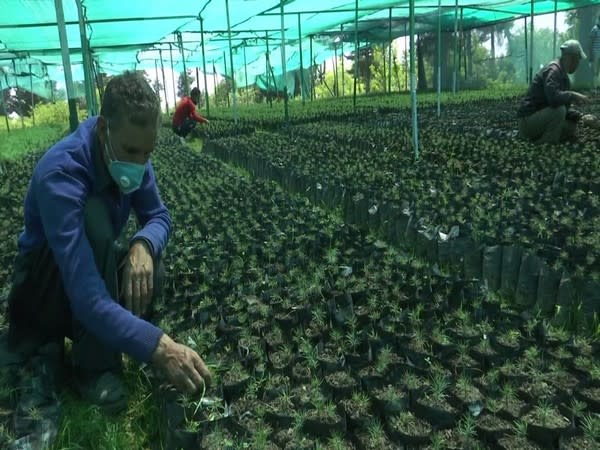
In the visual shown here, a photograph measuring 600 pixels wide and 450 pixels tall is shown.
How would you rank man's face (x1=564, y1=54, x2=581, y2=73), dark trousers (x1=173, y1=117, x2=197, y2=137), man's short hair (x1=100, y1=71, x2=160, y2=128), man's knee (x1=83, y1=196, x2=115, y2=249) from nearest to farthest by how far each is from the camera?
man's short hair (x1=100, y1=71, x2=160, y2=128) < man's knee (x1=83, y1=196, x2=115, y2=249) < man's face (x1=564, y1=54, x2=581, y2=73) < dark trousers (x1=173, y1=117, x2=197, y2=137)

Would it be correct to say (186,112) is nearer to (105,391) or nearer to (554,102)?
(554,102)

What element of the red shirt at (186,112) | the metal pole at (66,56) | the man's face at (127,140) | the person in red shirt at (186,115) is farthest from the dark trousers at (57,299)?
the red shirt at (186,112)

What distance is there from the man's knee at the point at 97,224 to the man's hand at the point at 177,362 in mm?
493

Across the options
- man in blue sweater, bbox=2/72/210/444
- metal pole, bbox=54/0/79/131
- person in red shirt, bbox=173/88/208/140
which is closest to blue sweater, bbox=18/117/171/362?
man in blue sweater, bbox=2/72/210/444

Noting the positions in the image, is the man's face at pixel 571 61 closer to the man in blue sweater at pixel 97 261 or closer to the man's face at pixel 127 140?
the man in blue sweater at pixel 97 261

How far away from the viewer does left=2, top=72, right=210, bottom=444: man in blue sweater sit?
165 centimetres

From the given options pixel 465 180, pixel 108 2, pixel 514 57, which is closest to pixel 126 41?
pixel 108 2

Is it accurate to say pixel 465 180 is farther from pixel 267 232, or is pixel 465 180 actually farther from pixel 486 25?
pixel 486 25

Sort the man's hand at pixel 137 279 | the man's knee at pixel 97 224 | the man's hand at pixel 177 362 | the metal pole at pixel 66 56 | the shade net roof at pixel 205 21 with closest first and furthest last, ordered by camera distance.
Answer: the man's hand at pixel 177 362, the man's knee at pixel 97 224, the man's hand at pixel 137 279, the metal pole at pixel 66 56, the shade net roof at pixel 205 21

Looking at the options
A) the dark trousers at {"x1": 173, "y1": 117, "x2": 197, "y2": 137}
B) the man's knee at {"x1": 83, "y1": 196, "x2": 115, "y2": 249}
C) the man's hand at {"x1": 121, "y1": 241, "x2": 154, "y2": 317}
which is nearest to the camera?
the man's knee at {"x1": 83, "y1": 196, "x2": 115, "y2": 249}

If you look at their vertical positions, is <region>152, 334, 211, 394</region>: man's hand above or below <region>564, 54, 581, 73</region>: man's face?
below

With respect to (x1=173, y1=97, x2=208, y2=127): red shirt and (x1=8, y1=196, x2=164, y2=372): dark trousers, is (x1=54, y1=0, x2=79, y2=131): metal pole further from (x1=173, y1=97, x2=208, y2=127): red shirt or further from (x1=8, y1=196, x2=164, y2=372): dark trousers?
(x1=173, y1=97, x2=208, y2=127): red shirt

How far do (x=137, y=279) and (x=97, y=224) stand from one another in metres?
0.24

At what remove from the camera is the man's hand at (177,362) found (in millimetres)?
1614
